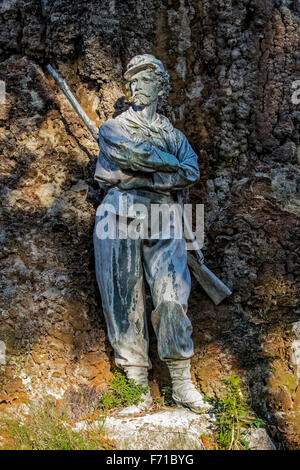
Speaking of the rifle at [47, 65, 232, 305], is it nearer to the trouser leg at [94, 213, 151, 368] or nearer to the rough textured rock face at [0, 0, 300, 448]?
the rough textured rock face at [0, 0, 300, 448]

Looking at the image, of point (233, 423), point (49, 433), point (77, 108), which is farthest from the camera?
point (77, 108)

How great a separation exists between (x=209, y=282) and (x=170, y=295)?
674mm

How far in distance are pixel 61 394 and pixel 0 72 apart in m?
2.87

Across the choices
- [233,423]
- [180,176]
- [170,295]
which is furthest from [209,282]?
[233,423]

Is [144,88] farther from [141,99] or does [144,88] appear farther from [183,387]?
[183,387]

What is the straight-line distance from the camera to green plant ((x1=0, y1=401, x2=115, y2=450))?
13.3ft

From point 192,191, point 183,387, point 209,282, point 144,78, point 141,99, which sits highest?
point 144,78

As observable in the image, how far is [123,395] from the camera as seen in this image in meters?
4.57

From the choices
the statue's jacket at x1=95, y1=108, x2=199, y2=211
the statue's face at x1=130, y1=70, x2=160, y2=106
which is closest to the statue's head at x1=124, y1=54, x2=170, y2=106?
the statue's face at x1=130, y1=70, x2=160, y2=106

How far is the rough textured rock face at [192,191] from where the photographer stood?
5.00m

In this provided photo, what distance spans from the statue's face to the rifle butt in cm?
125

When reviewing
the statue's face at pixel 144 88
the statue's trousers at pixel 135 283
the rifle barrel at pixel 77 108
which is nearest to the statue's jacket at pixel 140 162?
the statue's face at pixel 144 88

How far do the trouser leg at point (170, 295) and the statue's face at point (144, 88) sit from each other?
1.10 m

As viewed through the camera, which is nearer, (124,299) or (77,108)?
(124,299)
